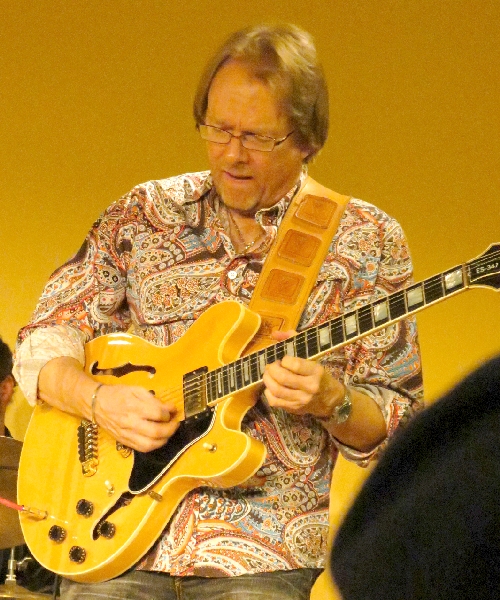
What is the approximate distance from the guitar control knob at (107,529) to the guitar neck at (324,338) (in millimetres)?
215

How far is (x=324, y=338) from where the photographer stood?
1565 millimetres

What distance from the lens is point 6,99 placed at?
3.12 metres

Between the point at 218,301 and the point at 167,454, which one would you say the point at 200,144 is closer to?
the point at 218,301

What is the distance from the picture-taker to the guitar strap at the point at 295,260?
170 centimetres

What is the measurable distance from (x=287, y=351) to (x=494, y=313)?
145 cm

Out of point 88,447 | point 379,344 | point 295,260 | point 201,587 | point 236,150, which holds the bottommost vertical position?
point 201,587

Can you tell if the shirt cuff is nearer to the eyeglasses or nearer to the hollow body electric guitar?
the hollow body electric guitar

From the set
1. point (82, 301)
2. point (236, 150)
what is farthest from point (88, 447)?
point (236, 150)

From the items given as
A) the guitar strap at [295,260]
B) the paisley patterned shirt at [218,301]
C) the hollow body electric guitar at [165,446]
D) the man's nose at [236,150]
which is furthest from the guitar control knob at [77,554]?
the man's nose at [236,150]

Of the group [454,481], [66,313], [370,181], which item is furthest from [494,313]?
[454,481]

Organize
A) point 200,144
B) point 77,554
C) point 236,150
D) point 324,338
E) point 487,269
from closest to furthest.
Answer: point 487,269 → point 324,338 → point 77,554 → point 236,150 → point 200,144

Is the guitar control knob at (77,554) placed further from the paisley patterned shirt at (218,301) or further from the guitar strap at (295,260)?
the guitar strap at (295,260)

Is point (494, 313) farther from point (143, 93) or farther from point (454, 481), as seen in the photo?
point (454, 481)

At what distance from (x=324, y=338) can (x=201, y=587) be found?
42cm
